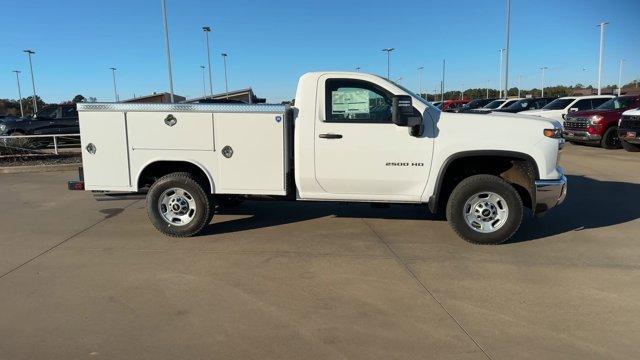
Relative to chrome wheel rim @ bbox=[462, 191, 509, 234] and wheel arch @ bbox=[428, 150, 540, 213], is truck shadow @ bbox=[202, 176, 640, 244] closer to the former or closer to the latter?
chrome wheel rim @ bbox=[462, 191, 509, 234]

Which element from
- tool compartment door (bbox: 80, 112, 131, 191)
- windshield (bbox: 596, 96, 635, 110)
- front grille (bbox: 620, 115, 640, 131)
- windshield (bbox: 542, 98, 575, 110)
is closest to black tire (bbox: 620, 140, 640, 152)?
front grille (bbox: 620, 115, 640, 131)

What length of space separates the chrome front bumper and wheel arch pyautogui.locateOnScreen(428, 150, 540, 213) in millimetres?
63

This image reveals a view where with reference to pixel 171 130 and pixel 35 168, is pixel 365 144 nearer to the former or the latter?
pixel 171 130

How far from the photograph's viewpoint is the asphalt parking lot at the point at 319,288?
138 inches

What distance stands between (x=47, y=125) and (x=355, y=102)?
17.2m

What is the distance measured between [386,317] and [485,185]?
2505 millimetres

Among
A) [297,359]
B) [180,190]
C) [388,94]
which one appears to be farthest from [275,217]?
[297,359]

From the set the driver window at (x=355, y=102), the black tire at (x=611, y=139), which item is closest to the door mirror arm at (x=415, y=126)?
the driver window at (x=355, y=102)

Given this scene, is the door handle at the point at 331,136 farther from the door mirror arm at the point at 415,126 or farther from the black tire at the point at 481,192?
the black tire at the point at 481,192

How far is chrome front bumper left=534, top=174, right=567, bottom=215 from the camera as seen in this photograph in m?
5.66

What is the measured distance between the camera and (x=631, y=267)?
5.05 m

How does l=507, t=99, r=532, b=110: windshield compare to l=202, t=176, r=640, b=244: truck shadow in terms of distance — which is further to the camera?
l=507, t=99, r=532, b=110: windshield

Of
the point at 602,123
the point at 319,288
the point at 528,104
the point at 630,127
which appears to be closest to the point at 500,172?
the point at 319,288

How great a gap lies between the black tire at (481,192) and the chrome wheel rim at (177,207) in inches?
126
